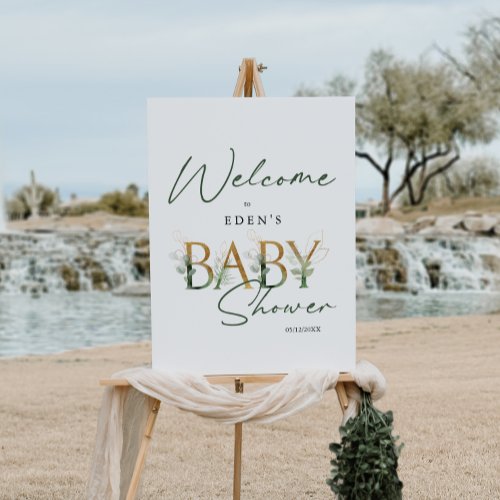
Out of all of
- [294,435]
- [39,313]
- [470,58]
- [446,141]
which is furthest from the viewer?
[446,141]

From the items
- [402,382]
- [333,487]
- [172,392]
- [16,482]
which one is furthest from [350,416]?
[402,382]

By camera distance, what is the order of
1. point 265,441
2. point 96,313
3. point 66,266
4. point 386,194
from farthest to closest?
point 386,194 → point 66,266 → point 96,313 → point 265,441

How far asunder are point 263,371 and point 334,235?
50 cm

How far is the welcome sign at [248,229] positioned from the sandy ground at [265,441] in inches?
45.4

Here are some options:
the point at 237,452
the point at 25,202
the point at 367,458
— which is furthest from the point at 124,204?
the point at 367,458

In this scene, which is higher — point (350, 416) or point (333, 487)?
point (350, 416)

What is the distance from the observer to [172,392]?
281 cm

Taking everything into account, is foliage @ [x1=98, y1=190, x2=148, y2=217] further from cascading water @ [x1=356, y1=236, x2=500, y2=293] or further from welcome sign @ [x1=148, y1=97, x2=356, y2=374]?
welcome sign @ [x1=148, y1=97, x2=356, y2=374]

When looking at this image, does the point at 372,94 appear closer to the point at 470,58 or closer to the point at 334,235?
the point at 470,58

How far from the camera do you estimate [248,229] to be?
283cm

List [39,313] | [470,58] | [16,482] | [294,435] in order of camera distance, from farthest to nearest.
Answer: [470,58] < [39,313] < [294,435] < [16,482]

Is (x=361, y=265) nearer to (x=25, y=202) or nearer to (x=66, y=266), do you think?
(x=66, y=266)

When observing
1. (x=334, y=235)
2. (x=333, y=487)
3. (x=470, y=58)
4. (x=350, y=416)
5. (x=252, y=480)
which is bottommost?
(x=252, y=480)

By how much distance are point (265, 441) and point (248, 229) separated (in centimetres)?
201
